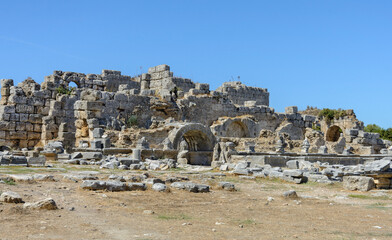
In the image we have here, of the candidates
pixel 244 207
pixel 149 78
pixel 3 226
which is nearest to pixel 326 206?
pixel 244 207

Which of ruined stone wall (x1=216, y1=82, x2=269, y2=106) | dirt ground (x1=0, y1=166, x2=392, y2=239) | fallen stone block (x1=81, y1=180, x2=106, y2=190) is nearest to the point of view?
dirt ground (x1=0, y1=166, x2=392, y2=239)

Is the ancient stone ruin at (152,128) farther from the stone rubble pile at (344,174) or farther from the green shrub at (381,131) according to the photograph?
the green shrub at (381,131)

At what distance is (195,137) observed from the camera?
19.4 m

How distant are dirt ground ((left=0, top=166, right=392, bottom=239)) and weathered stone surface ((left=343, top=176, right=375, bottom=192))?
758 mm

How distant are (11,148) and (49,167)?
7.60 metres

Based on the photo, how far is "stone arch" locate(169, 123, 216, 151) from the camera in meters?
18.1

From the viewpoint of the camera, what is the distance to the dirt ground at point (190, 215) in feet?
17.2

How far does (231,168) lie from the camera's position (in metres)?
15.2

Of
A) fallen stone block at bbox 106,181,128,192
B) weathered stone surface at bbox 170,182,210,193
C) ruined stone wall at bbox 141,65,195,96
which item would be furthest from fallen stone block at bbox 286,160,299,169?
ruined stone wall at bbox 141,65,195,96

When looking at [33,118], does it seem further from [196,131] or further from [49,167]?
[49,167]

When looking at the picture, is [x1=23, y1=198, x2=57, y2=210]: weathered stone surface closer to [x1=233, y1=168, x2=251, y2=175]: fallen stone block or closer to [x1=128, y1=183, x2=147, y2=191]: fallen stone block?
[x1=128, y1=183, x2=147, y2=191]: fallen stone block

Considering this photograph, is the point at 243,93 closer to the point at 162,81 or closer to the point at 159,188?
the point at 162,81

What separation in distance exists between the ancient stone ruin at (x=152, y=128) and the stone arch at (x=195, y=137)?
0.04 meters

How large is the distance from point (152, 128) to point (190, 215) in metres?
17.2
